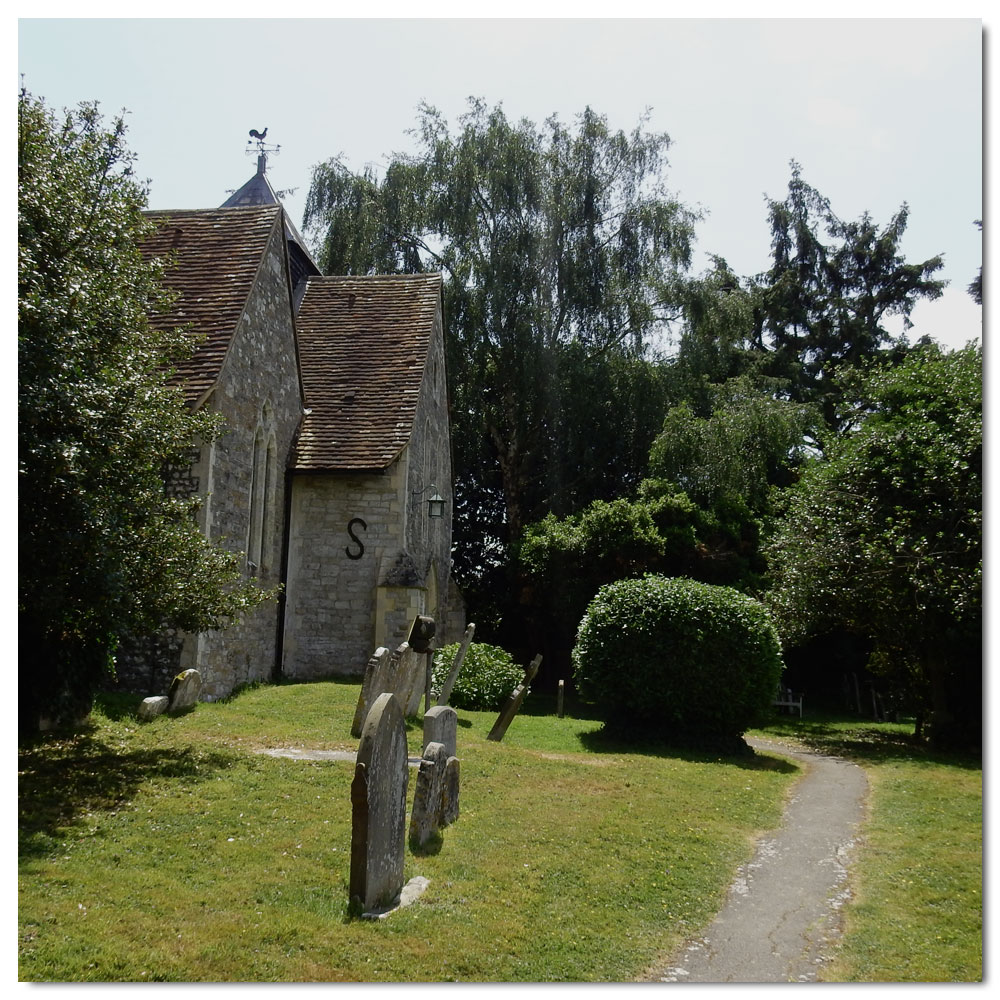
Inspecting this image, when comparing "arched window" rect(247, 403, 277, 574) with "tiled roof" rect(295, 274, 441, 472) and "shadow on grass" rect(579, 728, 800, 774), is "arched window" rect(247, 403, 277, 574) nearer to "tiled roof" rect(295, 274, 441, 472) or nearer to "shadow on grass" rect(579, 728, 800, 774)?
"tiled roof" rect(295, 274, 441, 472)

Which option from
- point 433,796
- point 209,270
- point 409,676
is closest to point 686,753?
point 409,676

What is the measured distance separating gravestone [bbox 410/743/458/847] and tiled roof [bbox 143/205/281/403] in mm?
8061

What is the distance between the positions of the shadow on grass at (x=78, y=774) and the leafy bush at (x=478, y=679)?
6.76 metres

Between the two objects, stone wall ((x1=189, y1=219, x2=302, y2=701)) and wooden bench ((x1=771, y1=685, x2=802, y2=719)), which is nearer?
stone wall ((x1=189, y1=219, x2=302, y2=701))

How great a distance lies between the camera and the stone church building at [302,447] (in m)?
14.7

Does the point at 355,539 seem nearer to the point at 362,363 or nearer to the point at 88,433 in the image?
the point at 362,363

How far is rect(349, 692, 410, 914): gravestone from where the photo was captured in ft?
19.2

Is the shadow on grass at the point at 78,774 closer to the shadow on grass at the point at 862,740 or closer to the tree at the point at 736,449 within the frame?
the shadow on grass at the point at 862,740

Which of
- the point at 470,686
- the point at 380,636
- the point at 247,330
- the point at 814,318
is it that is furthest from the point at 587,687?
the point at 814,318

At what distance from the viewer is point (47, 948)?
5.00m

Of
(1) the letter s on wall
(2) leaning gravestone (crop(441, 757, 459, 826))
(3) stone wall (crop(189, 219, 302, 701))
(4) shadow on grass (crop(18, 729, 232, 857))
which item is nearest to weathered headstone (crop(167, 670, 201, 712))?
(3) stone wall (crop(189, 219, 302, 701))

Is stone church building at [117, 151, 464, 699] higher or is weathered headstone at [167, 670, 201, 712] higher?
stone church building at [117, 151, 464, 699]

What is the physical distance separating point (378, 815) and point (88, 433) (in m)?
4.21

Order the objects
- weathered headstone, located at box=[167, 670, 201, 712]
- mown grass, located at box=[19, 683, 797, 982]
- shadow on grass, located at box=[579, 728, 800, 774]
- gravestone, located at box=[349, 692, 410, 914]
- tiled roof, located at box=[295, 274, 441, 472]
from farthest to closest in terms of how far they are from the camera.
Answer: tiled roof, located at box=[295, 274, 441, 472], weathered headstone, located at box=[167, 670, 201, 712], shadow on grass, located at box=[579, 728, 800, 774], gravestone, located at box=[349, 692, 410, 914], mown grass, located at box=[19, 683, 797, 982]
